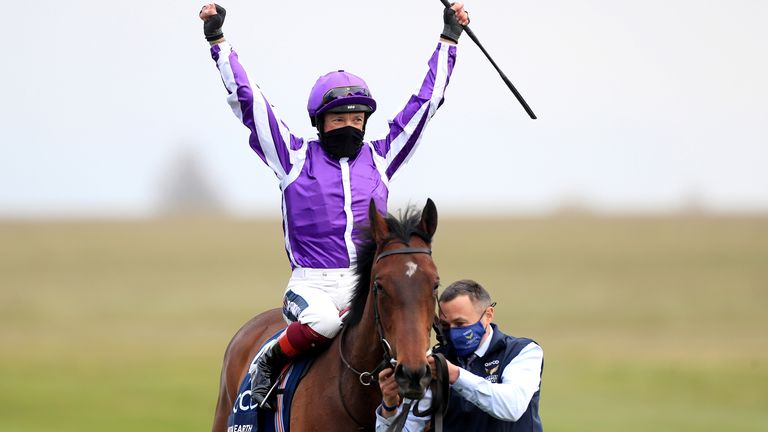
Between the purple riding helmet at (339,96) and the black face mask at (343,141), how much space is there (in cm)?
12

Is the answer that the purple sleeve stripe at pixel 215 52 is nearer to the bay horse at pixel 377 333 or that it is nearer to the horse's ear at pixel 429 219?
the bay horse at pixel 377 333

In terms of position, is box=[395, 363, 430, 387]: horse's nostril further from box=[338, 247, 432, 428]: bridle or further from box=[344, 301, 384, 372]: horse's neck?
box=[344, 301, 384, 372]: horse's neck

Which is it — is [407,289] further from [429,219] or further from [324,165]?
[324,165]

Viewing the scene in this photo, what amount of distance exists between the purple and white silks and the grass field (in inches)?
473

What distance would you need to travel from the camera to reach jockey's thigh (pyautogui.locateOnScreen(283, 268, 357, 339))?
20.1ft

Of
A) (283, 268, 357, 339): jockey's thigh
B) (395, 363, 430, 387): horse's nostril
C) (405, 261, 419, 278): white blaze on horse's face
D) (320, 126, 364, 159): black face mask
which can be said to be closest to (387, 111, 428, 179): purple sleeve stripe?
(320, 126, 364, 159): black face mask

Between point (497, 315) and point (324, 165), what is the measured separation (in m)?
34.2

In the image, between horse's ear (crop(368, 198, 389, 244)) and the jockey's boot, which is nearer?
horse's ear (crop(368, 198, 389, 244))

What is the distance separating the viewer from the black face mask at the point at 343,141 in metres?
6.54

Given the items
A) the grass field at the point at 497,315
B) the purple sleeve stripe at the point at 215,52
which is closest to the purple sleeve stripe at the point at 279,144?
the purple sleeve stripe at the point at 215,52
